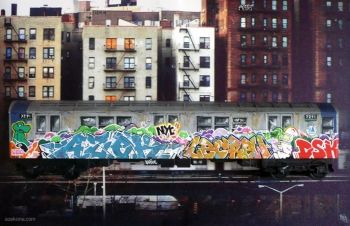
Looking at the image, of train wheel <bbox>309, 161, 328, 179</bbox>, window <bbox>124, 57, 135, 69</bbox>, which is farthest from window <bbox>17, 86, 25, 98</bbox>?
train wheel <bbox>309, 161, 328, 179</bbox>

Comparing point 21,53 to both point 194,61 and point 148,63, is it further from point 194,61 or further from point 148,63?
point 194,61

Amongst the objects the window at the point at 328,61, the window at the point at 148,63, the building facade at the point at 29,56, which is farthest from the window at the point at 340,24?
the building facade at the point at 29,56

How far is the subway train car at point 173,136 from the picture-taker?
47.9 ft

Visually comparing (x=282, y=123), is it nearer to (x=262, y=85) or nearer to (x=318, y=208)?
(x=262, y=85)

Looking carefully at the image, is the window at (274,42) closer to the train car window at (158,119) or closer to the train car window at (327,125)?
the train car window at (327,125)

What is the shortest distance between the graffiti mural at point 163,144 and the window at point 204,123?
0.43ft

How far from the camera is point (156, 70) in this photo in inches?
576

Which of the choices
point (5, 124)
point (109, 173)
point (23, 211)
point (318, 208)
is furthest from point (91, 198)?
point (318, 208)

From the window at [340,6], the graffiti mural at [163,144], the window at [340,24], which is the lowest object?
the graffiti mural at [163,144]

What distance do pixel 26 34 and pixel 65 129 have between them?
9.05ft

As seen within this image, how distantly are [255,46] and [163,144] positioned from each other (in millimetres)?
3718

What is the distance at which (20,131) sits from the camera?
14.6 m

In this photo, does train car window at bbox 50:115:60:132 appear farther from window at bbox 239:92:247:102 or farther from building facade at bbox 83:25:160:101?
window at bbox 239:92:247:102

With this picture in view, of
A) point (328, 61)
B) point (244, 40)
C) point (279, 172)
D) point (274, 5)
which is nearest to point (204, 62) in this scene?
point (244, 40)
